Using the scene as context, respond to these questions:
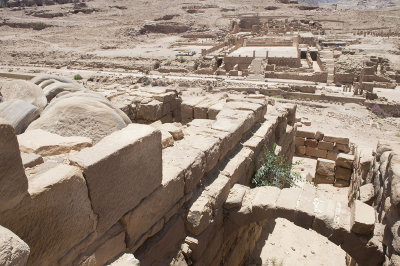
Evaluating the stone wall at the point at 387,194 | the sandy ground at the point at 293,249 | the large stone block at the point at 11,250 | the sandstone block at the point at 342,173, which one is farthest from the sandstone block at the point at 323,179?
the large stone block at the point at 11,250

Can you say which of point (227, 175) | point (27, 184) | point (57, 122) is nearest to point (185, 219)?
point (227, 175)

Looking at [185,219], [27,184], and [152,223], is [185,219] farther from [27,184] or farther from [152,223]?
[27,184]

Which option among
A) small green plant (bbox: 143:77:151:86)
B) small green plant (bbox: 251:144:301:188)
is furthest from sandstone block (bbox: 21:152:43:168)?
small green plant (bbox: 143:77:151:86)

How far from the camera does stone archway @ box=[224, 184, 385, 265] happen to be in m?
3.60

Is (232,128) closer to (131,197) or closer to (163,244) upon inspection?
(163,244)

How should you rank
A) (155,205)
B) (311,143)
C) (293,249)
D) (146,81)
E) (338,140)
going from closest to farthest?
(155,205) → (293,249) → (338,140) → (311,143) → (146,81)

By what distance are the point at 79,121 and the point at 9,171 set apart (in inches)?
53.0

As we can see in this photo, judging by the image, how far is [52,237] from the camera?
206 cm

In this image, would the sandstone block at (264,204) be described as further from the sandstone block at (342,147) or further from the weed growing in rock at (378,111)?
the weed growing in rock at (378,111)

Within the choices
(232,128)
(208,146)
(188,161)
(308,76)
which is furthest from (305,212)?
(308,76)

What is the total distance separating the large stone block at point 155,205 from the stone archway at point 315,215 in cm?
111

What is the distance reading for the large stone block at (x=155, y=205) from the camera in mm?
2834

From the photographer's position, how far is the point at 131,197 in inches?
108

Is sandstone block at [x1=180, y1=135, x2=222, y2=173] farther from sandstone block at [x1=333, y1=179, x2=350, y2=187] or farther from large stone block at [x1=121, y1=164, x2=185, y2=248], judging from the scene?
sandstone block at [x1=333, y1=179, x2=350, y2=187]
